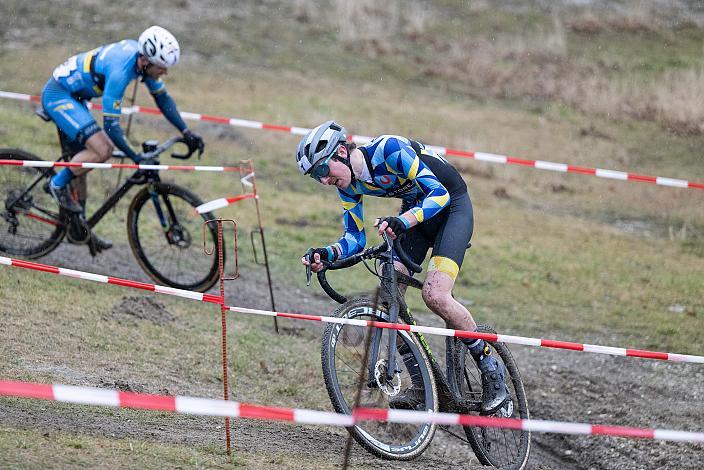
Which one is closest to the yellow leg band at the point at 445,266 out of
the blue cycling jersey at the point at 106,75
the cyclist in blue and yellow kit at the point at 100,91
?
the cyclist in blue and yellow kit at the point at 100,91

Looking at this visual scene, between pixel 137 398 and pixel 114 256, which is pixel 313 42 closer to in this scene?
pixel 114 256

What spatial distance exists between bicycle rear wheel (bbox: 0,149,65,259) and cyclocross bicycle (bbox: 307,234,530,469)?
14.5ft

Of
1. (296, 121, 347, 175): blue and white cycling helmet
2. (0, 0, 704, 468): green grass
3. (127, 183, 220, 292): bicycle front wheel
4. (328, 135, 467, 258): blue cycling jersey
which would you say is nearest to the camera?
(296, 121, 347, 175): blue and white cycling helmet

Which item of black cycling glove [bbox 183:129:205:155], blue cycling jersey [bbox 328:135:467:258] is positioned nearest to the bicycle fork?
blue cycling jersey [bbox 328:135:467:258]

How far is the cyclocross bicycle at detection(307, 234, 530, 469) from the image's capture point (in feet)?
19.7

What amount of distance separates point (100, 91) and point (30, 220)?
1567 millimetres

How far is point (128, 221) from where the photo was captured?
9.50 m

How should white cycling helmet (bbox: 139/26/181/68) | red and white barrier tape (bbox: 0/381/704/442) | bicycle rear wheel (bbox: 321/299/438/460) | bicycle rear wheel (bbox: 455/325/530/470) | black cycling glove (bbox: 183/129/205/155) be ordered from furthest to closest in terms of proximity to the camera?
black cycling glove (bbox: 183/129/205/155)
white cycling helmet (bbox: 139/26/181/68)
bicycle rear wheel (bbox: 455/325/530/470)
bicycle rear wheel (bbox: 321/299/438/460)
red and white barrier tape (bbox: 0/381/704/442)

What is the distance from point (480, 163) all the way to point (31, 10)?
13.3m

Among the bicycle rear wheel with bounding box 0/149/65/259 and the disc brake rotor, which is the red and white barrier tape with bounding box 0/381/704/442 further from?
the bicycle rear wheel with bounding box 0/149/65/259

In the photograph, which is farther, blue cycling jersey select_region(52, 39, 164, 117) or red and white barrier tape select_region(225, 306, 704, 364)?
blue cycling jersey select_region(52, 39, 164, 117)

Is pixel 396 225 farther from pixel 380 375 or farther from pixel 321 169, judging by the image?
pixel 380 375

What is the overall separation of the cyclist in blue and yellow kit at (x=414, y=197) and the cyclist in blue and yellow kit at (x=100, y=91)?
3.43m

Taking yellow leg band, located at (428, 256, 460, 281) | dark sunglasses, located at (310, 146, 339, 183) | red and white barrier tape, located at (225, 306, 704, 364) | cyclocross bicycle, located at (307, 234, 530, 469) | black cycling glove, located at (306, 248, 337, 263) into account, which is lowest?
cyclocross bicycle, located at (307, 234, 530, 469)
